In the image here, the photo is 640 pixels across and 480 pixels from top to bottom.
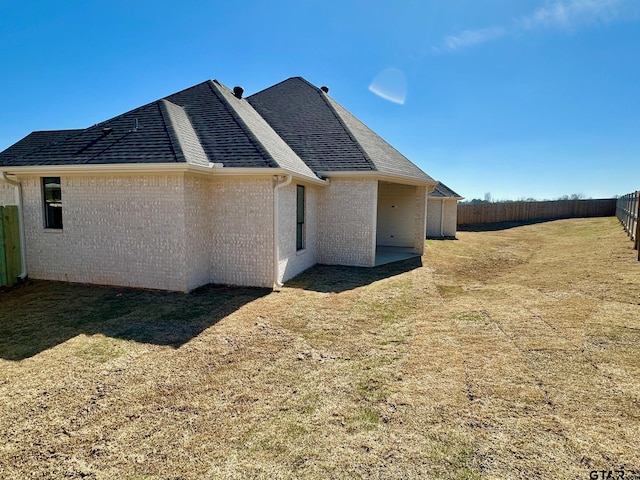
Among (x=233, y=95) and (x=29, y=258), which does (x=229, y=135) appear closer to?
(x=233, y=95)

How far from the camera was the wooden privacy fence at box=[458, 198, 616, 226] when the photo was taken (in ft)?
100

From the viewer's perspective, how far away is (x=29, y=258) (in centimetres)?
866

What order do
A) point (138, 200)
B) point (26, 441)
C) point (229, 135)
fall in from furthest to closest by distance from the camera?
point (229, 135)
point (138, 200)
point (26, 441)

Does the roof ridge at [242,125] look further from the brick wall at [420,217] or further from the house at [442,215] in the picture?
the house at [442,215]

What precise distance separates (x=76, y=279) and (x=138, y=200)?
2.89 meters

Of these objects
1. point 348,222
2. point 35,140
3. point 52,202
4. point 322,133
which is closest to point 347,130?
point 322,133

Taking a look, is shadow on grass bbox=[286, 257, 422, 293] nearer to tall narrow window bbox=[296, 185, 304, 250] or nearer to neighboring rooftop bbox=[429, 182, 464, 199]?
tall narrow window bbox=[296, 185, 304, 250]

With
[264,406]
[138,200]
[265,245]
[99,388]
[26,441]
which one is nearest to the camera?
[26,441]

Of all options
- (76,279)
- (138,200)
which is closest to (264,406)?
(138,200)

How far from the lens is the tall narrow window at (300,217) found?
996 centimetres

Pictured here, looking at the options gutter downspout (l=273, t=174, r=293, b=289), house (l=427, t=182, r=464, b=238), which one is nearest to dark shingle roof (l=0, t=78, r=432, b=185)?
gutter downspout (l=273, t=174, r=293, b=289)

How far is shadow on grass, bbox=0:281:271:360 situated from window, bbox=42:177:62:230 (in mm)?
1598

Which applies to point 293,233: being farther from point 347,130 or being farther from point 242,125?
point 347,130

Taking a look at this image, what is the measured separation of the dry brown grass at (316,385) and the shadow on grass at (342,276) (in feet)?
3.47
